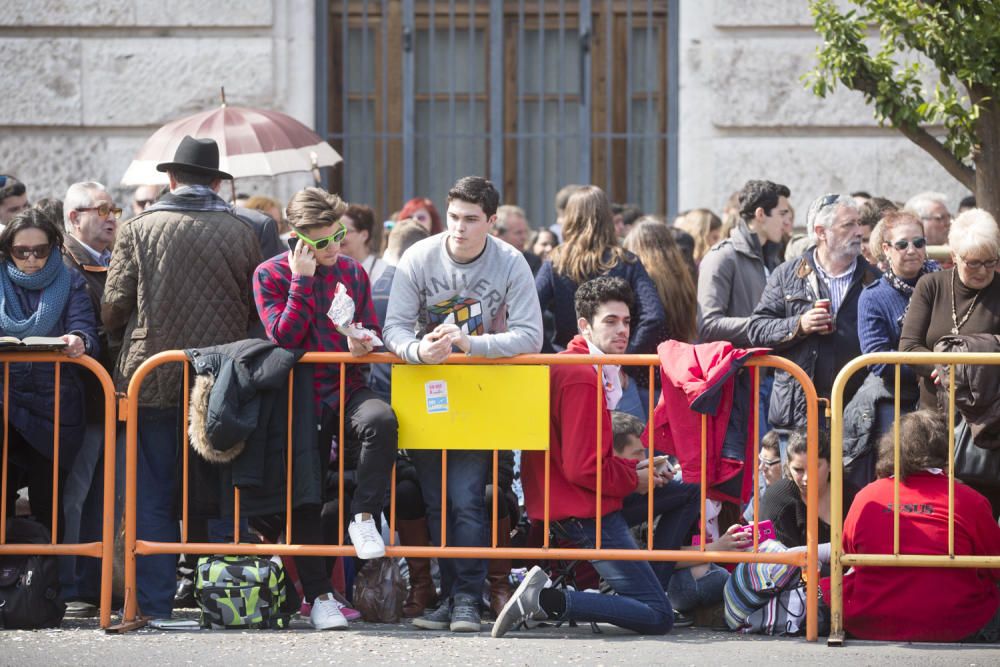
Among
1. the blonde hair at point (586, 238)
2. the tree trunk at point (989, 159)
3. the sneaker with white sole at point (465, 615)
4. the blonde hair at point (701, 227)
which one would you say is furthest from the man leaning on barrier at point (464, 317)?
the tree trunk at point (989, 159)

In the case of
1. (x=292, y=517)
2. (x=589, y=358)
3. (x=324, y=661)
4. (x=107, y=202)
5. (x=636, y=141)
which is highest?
(x=636, y=141)

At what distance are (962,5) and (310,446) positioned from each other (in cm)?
460

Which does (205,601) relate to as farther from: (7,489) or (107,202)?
(107,202)

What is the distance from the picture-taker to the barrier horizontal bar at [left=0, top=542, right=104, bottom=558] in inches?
271

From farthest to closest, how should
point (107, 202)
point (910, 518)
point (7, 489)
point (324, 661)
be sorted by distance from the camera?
point (107, 202)
point (7, 489)
point (910, 518)
point (324, 661)

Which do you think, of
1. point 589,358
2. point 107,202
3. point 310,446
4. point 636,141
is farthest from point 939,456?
point 636,141

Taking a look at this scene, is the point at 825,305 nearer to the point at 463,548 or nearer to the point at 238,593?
the point at 463,548

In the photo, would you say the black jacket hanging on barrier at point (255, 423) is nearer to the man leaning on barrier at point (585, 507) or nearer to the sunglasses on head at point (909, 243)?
the man leaning on barrier at point (585, 507)

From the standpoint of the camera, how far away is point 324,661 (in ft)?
20.6

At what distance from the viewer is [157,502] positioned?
7.05m

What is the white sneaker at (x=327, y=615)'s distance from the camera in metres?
6.92

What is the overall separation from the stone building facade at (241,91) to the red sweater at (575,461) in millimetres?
4932

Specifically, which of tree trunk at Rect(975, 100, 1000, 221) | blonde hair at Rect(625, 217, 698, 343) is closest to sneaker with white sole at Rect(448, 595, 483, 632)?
blonde hair at Rect(625, 217, 698, 343)

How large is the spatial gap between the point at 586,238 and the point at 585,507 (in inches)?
74.1
